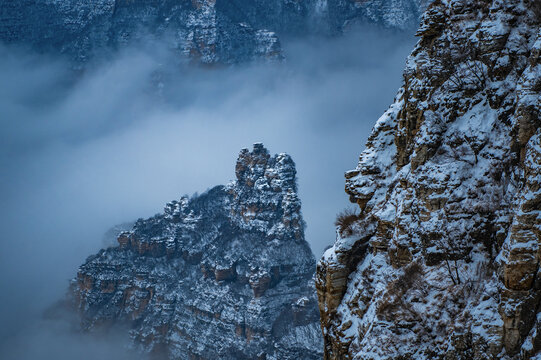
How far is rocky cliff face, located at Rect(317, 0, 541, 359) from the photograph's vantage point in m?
19.8

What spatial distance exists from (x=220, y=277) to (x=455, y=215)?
137 meters

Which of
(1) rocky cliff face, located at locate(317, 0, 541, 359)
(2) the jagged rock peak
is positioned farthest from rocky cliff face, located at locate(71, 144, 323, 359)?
(1) rocky cliff face, located at locate(317, 0, 541, 359)

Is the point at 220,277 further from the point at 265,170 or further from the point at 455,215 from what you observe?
the point at 455,215

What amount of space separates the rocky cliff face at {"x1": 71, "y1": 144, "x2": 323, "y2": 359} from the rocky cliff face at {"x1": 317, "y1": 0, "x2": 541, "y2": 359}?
99726mm

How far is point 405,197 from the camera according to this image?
84.0 feet

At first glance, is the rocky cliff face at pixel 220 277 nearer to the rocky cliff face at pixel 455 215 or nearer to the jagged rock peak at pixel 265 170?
the jagged rock peak at pixel 265 170

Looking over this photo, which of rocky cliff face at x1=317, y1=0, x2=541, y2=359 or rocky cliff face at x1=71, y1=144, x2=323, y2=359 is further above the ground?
rocky cliff face at x1=71, y1=144, x2=323, y2=359

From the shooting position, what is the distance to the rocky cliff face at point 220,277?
5497 inches

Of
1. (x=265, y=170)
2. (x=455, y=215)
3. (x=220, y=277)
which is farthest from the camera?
(x=265, y=170)

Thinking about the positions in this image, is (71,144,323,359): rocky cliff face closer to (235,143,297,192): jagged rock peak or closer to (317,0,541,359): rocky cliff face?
(235,143,297,192): jagged rock peak

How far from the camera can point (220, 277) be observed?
509 feet

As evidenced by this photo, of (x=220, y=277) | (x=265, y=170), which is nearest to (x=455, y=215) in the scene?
(x=220, y=277)

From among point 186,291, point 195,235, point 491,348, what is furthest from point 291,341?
point 491,348

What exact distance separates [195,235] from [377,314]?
155111 millimetres
